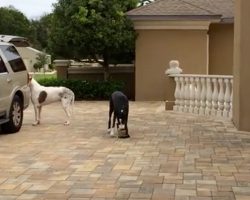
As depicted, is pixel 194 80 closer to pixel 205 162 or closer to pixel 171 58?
pixel 171 58

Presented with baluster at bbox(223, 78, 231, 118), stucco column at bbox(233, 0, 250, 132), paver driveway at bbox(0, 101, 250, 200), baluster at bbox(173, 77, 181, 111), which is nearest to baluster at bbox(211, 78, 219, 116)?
baluster at bbox(223, 78, 231, 118)

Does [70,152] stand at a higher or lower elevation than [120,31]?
lower

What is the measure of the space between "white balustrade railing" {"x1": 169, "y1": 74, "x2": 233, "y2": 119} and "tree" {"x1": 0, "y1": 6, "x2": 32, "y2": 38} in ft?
151

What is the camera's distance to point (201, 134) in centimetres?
1049

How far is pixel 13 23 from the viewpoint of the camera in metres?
59.0

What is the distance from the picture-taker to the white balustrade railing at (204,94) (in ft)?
41.8

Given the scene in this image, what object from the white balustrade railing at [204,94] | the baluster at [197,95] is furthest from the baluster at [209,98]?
the baluster at [197,95]

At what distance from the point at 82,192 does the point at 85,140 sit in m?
3.76

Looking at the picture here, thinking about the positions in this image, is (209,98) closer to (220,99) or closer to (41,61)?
(220,99)

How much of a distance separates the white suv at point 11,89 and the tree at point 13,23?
47859 millimetres

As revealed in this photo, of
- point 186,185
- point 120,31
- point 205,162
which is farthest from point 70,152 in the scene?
point 120,31

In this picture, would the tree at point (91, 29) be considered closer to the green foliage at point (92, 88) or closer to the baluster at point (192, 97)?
the green foliage at point (92, 88)

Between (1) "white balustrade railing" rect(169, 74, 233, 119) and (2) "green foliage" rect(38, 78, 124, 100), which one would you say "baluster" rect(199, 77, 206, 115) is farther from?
(2) "green foliage" rect(38, 78, 124, 100)

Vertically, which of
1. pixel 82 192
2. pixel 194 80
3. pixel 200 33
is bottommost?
pixel 82 192
